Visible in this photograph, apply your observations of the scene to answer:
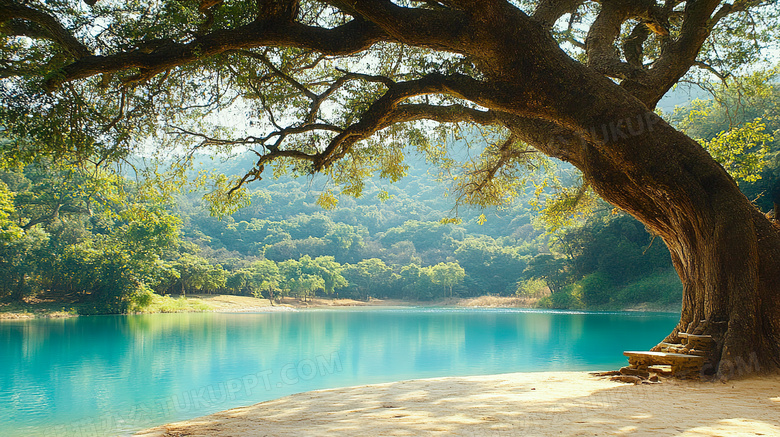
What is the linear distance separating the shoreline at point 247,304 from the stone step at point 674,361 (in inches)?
1064

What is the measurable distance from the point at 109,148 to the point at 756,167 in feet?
41.6

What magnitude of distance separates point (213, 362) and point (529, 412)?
911 centimetres

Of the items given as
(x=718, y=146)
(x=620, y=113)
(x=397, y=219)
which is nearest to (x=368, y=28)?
(x=620, y=113)

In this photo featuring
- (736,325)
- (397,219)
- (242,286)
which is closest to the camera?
(736,325)

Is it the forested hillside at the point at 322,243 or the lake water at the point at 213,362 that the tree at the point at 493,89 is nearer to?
the forested hillside at the point at 322,243

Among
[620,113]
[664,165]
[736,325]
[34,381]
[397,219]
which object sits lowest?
[34,381]

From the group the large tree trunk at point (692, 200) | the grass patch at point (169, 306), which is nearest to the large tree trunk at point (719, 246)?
the large tree trunk at point (692, 200)

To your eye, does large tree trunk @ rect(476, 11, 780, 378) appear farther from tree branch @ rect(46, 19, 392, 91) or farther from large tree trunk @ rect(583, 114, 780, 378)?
tree branch @ rect(46, 19, 392, 91)

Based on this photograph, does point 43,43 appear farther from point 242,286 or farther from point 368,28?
point 242,286

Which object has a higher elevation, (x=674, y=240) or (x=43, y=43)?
(x=43, y=43)

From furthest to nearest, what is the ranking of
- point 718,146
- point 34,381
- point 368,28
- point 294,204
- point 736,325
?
point 294,204
point 718,146
point 34,381
point 368,28
point 736,325

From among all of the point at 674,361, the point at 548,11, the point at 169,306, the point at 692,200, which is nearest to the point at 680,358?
the point at 674,361

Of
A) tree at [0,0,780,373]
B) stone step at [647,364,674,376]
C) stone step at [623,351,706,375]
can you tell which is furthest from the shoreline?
stone step at [647,364,674,376]

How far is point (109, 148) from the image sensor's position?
714 cm
